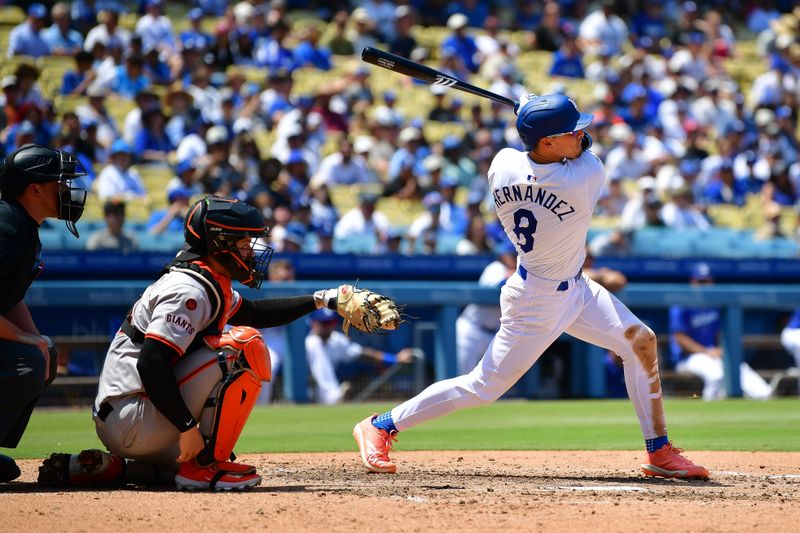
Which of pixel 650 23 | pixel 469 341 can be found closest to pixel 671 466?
pixel 469 341

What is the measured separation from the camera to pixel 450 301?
427 inches

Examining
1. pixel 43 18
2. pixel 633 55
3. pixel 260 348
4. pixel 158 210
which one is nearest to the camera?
pixel 260 348

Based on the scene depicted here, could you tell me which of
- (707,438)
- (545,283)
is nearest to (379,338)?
(707,438)

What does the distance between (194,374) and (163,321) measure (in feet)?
1.00

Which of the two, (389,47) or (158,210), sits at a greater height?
(389,47)

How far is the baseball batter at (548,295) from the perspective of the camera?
5.06 meters

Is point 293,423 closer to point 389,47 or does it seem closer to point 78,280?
point 78,280

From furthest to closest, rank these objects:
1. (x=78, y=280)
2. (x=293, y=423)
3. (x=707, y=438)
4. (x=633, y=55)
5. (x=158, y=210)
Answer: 1. (x=633, y=55)
2. (x=158, y=210)
3. (x=78, y=280)
4. (x=293, y=423)
5. (x=707, y=438)

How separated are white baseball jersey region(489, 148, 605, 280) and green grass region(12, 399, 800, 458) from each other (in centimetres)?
197

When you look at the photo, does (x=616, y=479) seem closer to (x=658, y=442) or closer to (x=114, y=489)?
(x=658, y=442)

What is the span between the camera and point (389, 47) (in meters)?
15.2

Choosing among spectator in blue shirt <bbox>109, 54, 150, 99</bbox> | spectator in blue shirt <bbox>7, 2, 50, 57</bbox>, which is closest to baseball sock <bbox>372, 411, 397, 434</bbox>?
spectator in blue shirt <bbox>109, 54, 150, 99</bbox>

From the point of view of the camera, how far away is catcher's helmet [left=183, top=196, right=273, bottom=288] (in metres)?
4.61

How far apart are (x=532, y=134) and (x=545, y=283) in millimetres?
679
